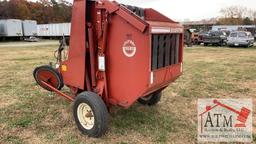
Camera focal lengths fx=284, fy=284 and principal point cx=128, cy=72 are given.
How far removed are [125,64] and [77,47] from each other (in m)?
0.92

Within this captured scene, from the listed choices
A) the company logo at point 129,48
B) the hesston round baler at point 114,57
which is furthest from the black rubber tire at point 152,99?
the company logo at point 129,48

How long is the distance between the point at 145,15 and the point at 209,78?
473cm

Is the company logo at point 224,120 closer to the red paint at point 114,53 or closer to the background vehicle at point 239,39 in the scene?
the red paint at point 114,53

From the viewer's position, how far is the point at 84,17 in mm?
4199

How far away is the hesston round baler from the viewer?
3.74m

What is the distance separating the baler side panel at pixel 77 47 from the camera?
13.9 feet

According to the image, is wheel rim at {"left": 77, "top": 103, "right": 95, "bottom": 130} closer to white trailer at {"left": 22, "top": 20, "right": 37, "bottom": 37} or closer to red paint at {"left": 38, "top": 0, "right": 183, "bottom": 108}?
red paint at {"left": 38, "top": 0, "right": 183, "bottom": 108}

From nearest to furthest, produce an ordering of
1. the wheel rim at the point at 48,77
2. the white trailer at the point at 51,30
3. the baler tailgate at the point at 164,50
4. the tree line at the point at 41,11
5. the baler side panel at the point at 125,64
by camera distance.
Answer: the baler side panel at the point at 125,64
the baler tailgate at the point at 164,50
the wheel rim at the point at 48,77
the white trailer at the point at 51,30
the tree line at the point at 41,11

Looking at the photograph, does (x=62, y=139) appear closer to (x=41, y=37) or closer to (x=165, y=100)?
(x=165, y=100)

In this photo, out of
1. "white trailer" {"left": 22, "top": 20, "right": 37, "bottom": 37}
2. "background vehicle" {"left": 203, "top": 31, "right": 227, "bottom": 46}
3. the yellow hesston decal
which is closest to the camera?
the yellow hesston decal

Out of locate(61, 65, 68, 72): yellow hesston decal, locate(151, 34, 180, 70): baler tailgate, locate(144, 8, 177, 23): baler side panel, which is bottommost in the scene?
locate(61, 65, 68, 72): yellow hesston decal

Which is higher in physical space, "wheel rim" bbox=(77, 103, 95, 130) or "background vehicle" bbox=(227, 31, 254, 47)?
"background vehicle" bbox=(227, 31, 254, 47)

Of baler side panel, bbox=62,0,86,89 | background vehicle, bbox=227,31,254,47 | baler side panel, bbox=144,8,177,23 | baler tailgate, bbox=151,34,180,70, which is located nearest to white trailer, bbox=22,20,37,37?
background vehicle, bbox=227,31,254,47

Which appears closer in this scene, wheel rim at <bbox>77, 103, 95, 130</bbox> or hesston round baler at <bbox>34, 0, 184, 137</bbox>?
hesston round baler at <bbox>34, 0, 184, 137</bbox>
